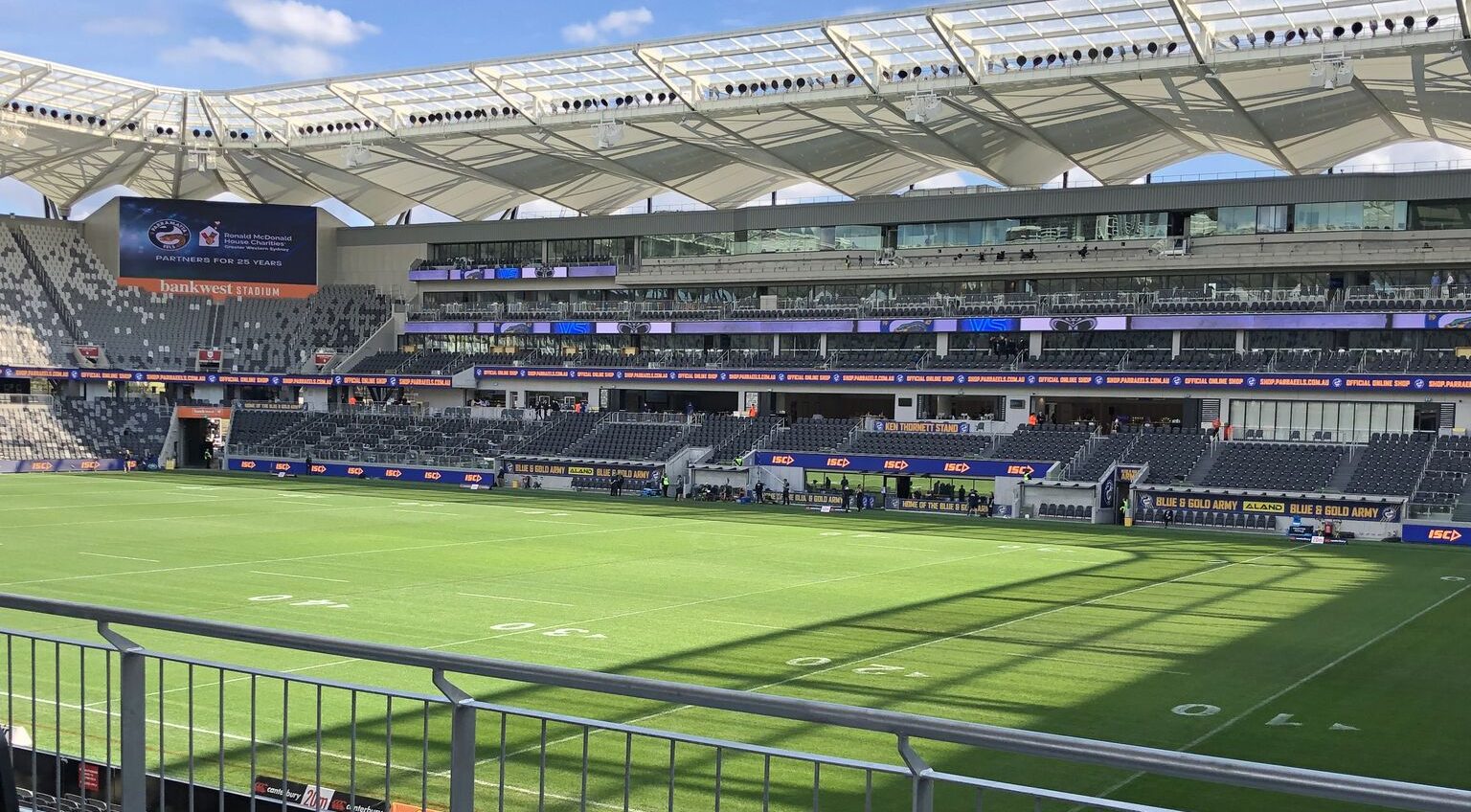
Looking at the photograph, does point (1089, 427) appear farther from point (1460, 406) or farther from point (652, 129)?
point (652, 129)

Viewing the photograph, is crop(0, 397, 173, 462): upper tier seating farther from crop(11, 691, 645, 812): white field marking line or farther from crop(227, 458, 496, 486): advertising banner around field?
crop(11, 691, 645, 812): white field marking line

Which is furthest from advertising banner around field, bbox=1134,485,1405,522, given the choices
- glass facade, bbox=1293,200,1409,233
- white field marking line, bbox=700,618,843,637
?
white field marking line, bbox=700,618,843,637

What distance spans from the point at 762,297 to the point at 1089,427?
1021 inches

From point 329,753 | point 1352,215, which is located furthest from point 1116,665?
point 1352,215

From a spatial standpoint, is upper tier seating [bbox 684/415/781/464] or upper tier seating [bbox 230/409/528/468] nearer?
upper tier seating [bbox 684/415/781/464]

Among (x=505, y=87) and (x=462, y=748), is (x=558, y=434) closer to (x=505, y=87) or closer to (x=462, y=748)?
(x=505, y=87)

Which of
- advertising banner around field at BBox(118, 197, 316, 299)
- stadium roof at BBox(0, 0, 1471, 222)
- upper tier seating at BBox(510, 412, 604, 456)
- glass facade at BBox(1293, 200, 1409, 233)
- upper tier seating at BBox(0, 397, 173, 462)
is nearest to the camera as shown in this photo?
stadium roof at BBox(0, 0, 1471, 222)

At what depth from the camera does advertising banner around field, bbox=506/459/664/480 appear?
70.6 meters

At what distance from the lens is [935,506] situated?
63.5 metres

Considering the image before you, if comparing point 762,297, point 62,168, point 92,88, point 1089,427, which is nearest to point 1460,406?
point 1089,427

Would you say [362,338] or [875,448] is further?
[362,338]

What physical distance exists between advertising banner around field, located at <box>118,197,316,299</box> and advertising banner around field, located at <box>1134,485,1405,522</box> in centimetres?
6170

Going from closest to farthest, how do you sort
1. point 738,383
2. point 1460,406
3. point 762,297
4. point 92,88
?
point 1460,406 < point 92,88 < point 738,383 < point 762,297

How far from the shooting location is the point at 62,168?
87.4 m
